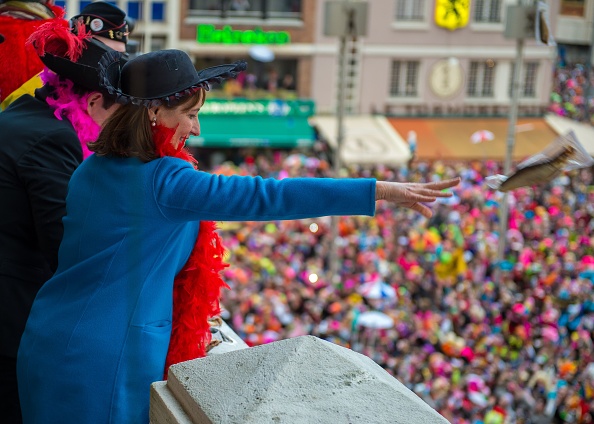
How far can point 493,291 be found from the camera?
35.1 ft

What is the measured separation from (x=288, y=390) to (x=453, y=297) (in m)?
9.24

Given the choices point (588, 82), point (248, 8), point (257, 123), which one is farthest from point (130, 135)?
point (248, 8)

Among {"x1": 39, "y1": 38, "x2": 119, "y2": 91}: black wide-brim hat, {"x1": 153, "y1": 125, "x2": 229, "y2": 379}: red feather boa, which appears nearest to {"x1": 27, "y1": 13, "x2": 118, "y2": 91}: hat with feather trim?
{"x1": 39, "y1": 38, "x2": 119, "y2": 91}: black wide-brim hat

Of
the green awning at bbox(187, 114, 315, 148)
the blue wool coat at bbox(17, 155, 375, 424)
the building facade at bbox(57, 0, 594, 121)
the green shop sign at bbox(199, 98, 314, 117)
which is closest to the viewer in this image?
the blue wool coat at bbox(17, 155, 375, 424)

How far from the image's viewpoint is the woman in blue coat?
5.16ft

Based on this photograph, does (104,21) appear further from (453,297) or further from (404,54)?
(404,54)

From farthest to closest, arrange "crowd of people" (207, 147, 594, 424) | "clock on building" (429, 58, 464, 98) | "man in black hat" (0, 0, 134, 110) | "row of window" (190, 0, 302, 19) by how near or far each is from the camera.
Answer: "clock on building" (429, 58, 464, 98)
"row of window" (190, 0, 302, 19)
"crowd of people" (207, 147, 594, 424)
"man in black hat" (0, 0, 134, 110)

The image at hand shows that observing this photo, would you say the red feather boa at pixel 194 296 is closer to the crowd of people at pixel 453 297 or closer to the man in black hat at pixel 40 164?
the man in black hat at pixel 40 164

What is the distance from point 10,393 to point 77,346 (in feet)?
1.78

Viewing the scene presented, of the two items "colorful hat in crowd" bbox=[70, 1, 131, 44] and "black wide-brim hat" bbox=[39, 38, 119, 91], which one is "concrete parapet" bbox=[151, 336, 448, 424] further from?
"colorful hat in crowd" bbox=[70, 1, 131, 44]

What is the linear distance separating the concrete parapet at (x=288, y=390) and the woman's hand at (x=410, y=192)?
11.4 inches

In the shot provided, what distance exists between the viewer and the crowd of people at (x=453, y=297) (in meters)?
8.46

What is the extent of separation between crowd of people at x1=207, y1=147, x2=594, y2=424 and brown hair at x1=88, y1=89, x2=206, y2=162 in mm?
6682

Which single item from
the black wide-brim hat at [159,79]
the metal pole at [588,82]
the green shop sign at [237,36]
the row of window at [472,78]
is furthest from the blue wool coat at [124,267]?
the row of window at [472,78]
